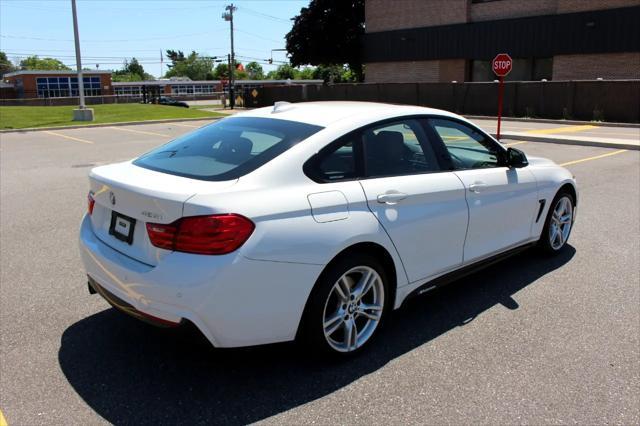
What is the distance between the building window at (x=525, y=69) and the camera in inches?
1299

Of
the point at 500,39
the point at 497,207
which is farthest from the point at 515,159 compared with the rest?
the point at 500,39

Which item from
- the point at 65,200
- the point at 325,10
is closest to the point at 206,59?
the point at 325,10

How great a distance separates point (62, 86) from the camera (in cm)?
6844

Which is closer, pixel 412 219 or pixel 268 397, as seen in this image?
pixel 268 397

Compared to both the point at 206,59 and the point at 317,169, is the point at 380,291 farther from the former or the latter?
the point at 206,59

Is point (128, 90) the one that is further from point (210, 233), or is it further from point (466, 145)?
point (210, 233)

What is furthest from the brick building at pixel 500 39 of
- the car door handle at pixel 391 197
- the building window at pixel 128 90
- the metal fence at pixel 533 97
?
the building window at pixel 128 90

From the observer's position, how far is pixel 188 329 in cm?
288

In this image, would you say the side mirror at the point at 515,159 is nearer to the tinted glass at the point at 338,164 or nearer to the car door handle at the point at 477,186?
the car door handle at the point at 477,186

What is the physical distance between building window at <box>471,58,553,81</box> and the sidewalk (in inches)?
363

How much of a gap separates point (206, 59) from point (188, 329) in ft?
553

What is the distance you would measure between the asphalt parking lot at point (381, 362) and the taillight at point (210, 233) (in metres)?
0.46

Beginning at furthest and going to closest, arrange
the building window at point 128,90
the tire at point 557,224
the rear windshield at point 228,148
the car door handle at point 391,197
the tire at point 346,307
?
the building window at point 128,90, the tire at point 557,224, the car door handle at point 391,197, the rear windshield at point 228,148, the tire at point 346,307

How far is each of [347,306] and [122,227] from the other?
141cm
